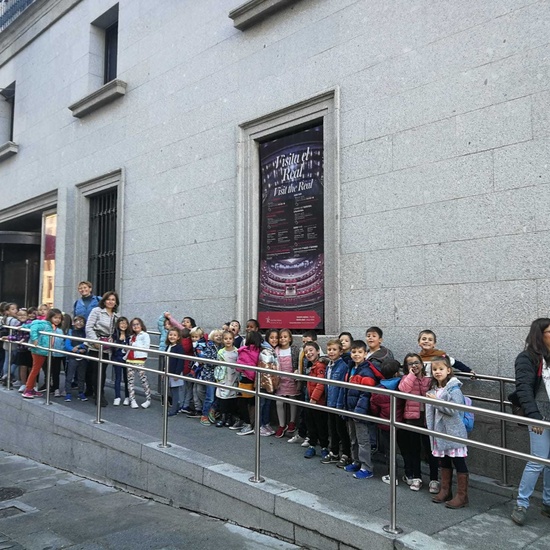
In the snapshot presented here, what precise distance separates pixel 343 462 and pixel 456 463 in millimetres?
984

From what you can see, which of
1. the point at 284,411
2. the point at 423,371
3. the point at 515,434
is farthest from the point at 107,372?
the point at 515,434

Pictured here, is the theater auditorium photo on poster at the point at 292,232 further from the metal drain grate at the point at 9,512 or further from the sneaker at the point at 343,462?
the metal drain grate at the point at 9,512

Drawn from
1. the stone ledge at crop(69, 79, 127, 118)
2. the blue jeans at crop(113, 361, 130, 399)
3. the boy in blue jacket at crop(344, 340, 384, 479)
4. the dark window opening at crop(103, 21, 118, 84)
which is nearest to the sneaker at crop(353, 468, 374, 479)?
the boy in blue jacket at crop(344, 340, 384, 479)

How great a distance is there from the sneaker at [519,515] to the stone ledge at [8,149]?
14.5 m

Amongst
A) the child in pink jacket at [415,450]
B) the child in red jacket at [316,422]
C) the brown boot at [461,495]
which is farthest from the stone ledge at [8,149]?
the brown boot at [461,495]

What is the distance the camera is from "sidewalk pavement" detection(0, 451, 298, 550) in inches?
175

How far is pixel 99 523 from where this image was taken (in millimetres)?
4938

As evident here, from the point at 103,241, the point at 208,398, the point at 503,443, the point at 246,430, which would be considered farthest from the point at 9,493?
the point at 103,241

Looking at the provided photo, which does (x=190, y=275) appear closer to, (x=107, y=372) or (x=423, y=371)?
(x=107, y=372)

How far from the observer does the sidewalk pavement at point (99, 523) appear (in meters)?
4.44

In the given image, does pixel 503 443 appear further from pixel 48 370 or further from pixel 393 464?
pixel 48 370

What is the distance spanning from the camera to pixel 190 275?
9.49 meters

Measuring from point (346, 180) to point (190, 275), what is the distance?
3382mm

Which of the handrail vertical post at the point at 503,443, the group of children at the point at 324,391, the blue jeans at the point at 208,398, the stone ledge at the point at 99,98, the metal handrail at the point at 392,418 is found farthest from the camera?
the stone ledge at the point at 99,98
